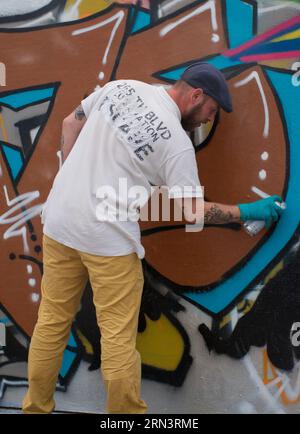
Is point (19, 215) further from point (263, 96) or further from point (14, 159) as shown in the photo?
point (263, 96)

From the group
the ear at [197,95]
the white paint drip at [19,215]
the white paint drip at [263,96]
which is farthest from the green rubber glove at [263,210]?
the white paint drip at [19,215]

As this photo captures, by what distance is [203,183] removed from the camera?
2777mm

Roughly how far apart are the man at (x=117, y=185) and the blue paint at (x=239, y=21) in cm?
32

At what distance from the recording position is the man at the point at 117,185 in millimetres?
2342

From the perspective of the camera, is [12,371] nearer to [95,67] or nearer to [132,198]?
[132,198]

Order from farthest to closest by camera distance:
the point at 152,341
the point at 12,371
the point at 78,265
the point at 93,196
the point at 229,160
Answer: the point at 12,371
the point at 152,341
the point at 229,160
the point at 78,265
the point at 93,196

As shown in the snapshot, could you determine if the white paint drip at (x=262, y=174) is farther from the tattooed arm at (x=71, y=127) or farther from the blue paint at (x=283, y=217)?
the tattooed arm at (x=71, y=127)

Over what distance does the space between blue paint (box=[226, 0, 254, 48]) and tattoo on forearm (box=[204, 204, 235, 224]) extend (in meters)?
0.81

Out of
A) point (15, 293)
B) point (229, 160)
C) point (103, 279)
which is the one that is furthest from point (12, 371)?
point (229, 160)

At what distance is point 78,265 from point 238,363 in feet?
3.14

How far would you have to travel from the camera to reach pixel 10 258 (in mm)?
3021

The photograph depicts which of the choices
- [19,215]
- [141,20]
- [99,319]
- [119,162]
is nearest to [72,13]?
[141,20]

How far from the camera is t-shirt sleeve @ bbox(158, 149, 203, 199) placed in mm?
2303

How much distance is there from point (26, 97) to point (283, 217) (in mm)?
1442
